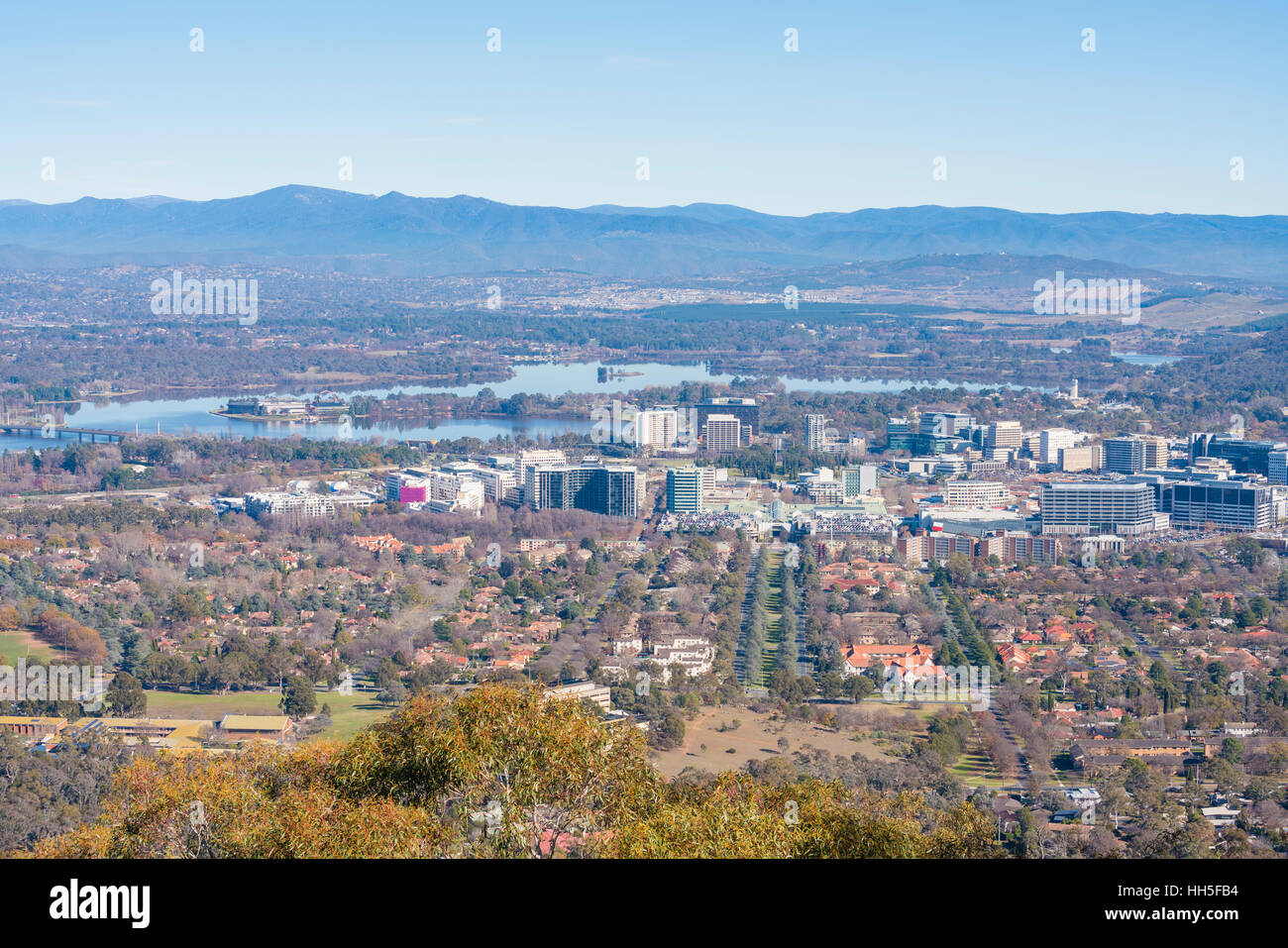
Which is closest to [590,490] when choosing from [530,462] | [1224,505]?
[530,462]

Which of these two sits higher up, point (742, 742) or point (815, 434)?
point (815, 434)

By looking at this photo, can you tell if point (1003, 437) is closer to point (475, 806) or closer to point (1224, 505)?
point (1224, 505)

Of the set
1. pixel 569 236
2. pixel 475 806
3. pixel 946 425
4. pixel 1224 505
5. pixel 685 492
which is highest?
pixel 569 236

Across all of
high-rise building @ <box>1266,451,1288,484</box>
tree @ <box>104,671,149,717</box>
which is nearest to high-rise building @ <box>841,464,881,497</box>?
high-rise building @ <box>1266,451,1288,484</box>

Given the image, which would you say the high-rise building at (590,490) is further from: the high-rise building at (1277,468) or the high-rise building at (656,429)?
the high-rise building at (1277,468)
